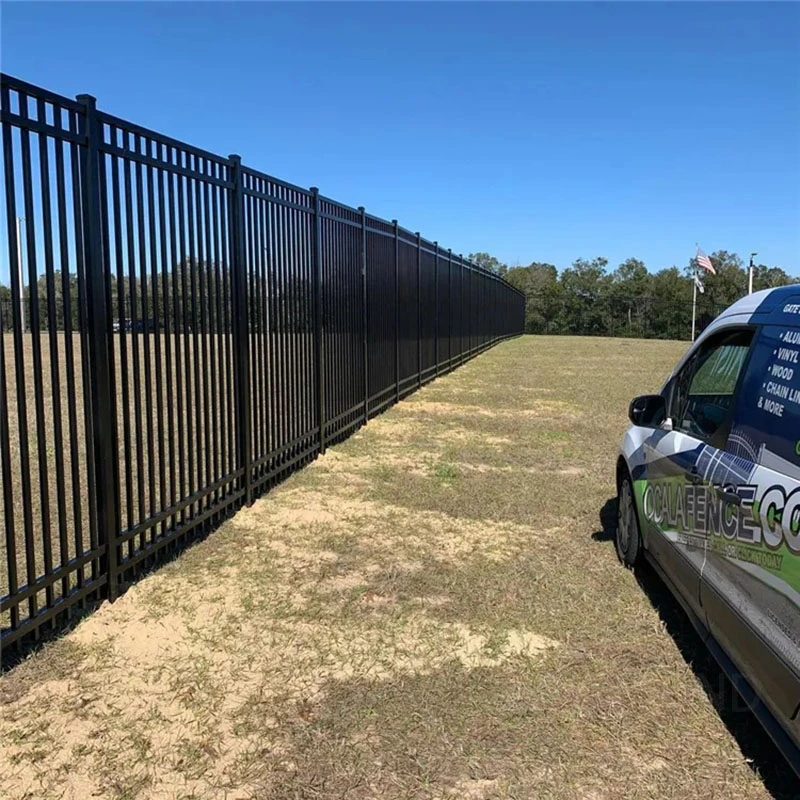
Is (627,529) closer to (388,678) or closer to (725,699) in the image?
(725,699)

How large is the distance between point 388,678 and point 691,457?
70.1 inches

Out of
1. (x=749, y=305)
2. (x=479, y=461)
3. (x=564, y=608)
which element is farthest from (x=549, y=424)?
(x=749, y=305)

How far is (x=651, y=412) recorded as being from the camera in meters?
4.17

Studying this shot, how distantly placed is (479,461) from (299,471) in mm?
2000

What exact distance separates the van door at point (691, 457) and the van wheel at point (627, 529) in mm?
A: 301

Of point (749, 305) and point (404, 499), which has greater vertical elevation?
point (749, 305)

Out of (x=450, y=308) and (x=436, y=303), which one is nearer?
(x=436, y=303)

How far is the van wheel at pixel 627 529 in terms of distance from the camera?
177 inches

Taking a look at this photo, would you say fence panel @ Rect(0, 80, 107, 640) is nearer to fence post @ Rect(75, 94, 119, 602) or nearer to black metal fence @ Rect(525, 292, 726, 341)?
fence post @ Rect(75, 94, 119, 602)

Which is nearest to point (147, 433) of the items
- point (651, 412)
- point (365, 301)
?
point (651, 412)

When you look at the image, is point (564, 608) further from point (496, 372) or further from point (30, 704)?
point (496, 372)

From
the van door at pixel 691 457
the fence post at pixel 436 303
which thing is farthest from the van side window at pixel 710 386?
the fence post at pixel 436 303

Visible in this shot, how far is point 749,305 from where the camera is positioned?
10.6 feet

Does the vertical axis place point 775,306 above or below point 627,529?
above
